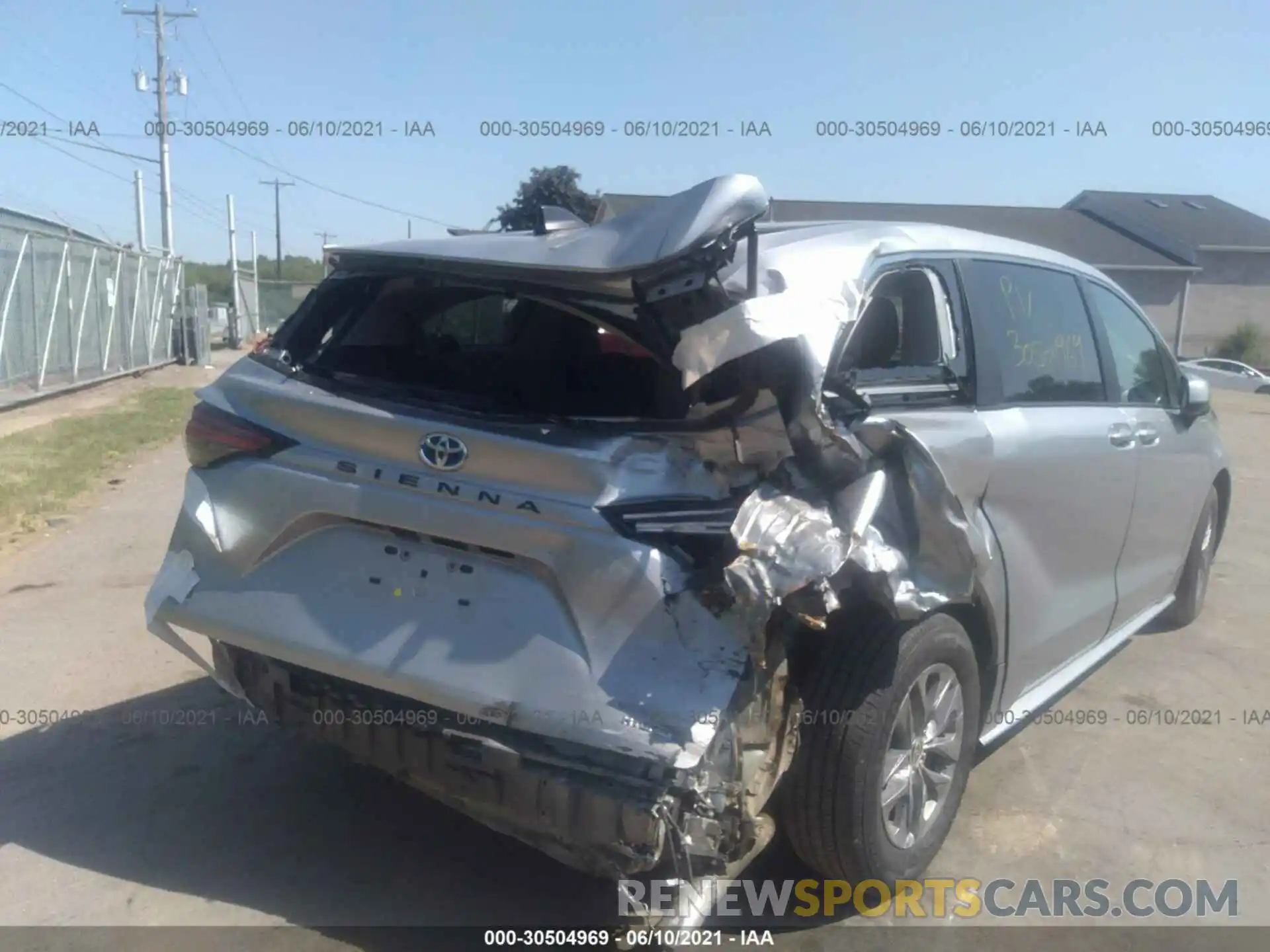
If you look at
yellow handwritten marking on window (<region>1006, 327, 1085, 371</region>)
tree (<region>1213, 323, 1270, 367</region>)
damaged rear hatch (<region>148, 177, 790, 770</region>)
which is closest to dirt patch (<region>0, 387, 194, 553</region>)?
damaged rear hatch (<region>148, 177, 790, 770</region>)

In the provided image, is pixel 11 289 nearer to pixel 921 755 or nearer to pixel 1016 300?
pixel 1016 300

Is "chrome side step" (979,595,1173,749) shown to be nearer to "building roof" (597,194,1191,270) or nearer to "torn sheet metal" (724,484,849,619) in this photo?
"torn sheet metal" (724,484,849,619)

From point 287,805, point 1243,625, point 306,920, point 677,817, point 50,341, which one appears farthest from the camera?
point 50,341

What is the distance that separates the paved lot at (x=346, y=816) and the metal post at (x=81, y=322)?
13917 millimetres

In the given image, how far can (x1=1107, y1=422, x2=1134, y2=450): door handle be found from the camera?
14.1 feet

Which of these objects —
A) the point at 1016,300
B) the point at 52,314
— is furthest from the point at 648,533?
the point at 52,314

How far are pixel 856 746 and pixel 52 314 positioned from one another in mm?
16965

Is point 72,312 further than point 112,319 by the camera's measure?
No

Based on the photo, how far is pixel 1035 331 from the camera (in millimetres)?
4078

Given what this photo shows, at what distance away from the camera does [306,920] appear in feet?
10.6

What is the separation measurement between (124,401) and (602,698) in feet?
53.5

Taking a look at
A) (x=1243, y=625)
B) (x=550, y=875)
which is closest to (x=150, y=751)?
(x=550, y=875)

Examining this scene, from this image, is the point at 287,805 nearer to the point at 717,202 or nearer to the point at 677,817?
the point at 677,817

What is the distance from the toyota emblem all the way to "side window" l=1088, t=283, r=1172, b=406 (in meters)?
2.87
